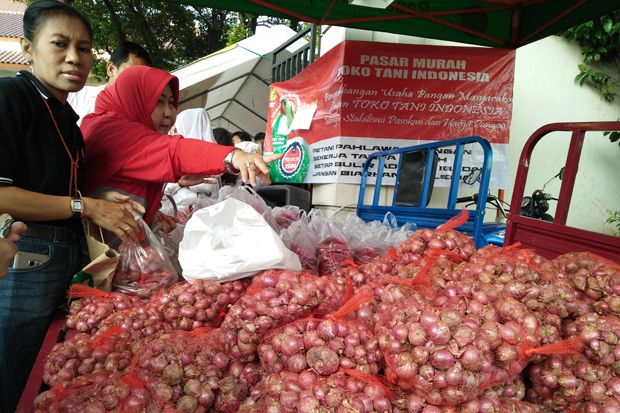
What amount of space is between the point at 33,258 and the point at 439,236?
1621 millimetres

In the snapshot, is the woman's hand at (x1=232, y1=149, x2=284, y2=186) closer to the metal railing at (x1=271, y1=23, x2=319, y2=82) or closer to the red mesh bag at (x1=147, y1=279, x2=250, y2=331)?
the red mesh bag at (x1=147, y1=279, x2=250, y2=331)

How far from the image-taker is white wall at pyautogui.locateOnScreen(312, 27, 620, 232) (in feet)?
20.0

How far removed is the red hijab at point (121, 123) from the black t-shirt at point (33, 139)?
0.20 meters

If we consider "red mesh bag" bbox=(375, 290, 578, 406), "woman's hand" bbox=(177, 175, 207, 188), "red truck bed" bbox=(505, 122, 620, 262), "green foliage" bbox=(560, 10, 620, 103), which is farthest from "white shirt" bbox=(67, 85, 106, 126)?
"green foliage" bbox=(560, 10, 620, 103)

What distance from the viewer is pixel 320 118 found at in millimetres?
4793

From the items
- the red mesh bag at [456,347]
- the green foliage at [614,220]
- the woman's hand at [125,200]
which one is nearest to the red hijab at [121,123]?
the woman's hand at [125,200]

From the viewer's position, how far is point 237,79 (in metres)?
10.6

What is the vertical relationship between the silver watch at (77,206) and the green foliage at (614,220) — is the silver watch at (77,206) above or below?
above

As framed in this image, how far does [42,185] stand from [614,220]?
708 cm

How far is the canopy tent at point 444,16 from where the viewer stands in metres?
3.83

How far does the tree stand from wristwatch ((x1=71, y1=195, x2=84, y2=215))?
1309 cm

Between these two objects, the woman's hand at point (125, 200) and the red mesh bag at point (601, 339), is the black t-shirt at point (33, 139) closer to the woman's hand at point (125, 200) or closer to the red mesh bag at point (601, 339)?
the woman's hand at point (125, 200)

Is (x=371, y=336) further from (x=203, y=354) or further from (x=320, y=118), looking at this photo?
(x=320, y=118)

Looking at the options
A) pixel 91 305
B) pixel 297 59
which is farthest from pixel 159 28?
pixel 91 305
